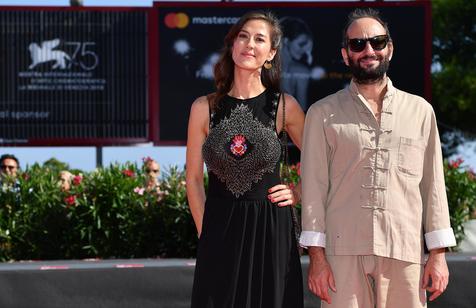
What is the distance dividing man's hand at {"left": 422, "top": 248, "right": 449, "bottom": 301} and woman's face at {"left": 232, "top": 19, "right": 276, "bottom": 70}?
52.5 inches

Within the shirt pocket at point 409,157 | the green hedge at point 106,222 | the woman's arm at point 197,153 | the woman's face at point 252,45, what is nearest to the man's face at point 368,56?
the shirt pocket at point 409,157

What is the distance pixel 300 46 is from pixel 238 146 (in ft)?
38.5

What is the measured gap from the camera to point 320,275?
4660mm

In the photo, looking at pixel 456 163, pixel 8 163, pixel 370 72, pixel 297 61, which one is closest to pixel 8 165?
pixel 8 163

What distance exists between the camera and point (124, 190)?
30.3 ft

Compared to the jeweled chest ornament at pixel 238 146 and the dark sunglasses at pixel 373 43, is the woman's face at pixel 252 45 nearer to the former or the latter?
the jeweled chest ornament at pixel 238 146

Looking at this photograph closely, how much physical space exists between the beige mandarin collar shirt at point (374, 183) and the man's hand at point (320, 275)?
51 millimetres

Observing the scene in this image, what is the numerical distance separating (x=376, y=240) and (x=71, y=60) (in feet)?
43.1

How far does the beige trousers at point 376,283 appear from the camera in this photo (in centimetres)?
463

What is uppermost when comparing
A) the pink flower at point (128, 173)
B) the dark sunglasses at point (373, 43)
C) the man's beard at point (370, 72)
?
the dark sunglasses at point (373, 43)

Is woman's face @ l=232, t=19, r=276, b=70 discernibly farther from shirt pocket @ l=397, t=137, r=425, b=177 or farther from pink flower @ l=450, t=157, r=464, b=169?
pink flower @ l=450, t=157, r=464, b=169

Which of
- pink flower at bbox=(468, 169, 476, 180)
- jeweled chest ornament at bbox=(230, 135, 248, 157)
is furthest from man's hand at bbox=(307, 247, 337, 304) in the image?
pink flower at bbox=(468, 169, 476, 180)

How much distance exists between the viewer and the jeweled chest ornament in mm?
5168

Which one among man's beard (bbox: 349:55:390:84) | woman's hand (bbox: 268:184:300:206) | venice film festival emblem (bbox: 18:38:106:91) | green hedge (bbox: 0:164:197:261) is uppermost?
venice film festival emblem (bbox: 18:38:106:91)
